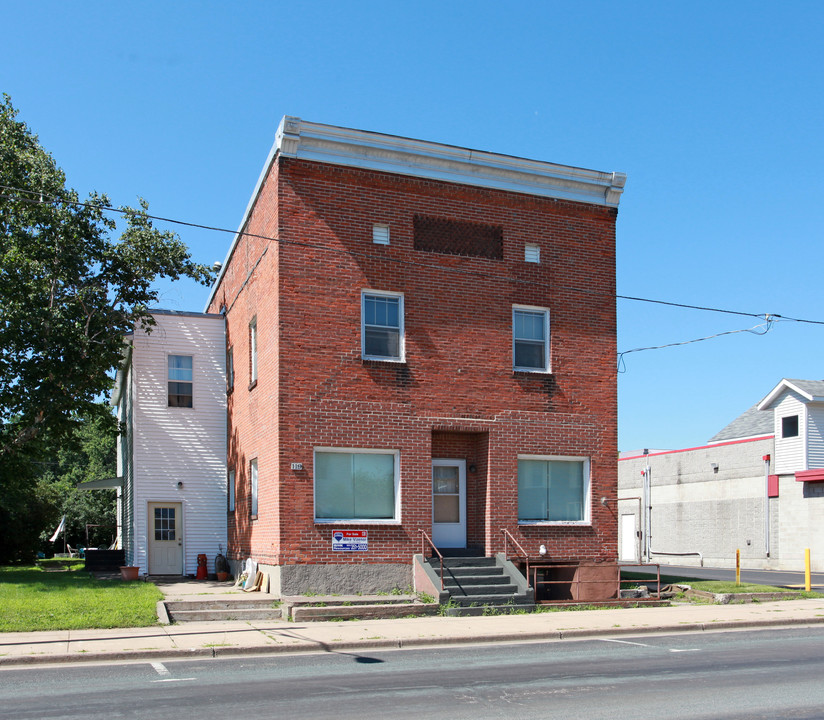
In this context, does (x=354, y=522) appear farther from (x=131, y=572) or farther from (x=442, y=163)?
(x=442, y=163)

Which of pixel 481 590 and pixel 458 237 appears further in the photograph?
pixel 458 237

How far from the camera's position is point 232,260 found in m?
24.9

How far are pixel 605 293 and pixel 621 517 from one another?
27774mm

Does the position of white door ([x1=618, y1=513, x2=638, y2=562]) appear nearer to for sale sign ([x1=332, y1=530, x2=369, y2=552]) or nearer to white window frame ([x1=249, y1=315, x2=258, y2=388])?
white window frame ([x1=249, y1=315, x2=258, y2=388])

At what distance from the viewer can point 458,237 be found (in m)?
20.1

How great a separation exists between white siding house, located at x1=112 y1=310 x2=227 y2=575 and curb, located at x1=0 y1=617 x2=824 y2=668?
11.7 meters

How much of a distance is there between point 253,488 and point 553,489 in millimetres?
7263

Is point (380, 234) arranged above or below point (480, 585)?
above

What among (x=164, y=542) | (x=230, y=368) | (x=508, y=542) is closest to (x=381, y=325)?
(x=508, y=542)

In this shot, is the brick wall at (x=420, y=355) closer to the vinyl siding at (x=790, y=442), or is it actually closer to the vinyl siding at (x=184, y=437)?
the vinyl siding at (x=184, y=437)

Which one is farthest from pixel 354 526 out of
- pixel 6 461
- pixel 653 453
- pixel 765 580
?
pixel 653 453

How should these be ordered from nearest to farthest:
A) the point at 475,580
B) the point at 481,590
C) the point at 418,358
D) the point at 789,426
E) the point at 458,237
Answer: the point at 481,590 < the point at 475,580 < the point at 418,358 < the point at 458,237 < the point at 789,426

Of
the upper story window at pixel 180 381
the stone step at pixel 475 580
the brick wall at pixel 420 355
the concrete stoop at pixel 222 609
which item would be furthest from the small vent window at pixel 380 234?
the upper story window at pixel 180 381

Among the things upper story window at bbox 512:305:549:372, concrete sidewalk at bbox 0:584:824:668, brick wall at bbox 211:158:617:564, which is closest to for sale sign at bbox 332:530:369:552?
brick wall at bbox 211:158:617:564
